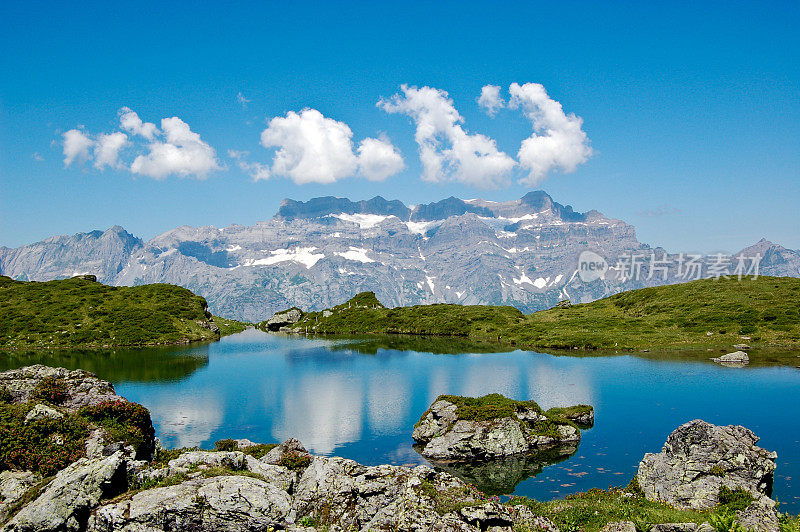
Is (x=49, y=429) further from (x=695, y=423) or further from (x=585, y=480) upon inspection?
(x=695, y=423)

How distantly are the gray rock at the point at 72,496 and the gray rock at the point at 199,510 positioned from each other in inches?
43.5

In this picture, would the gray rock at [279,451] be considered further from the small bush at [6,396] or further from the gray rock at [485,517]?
the small bush at [6,396]

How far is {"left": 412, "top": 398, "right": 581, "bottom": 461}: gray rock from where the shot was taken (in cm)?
4250

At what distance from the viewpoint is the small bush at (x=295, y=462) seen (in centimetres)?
3172

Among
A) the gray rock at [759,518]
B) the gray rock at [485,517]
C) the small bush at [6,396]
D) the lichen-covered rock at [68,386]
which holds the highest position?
the gray rock at [759,518]

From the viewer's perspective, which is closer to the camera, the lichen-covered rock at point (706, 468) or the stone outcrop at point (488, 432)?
the lichen-covered rock at point (706, 468)

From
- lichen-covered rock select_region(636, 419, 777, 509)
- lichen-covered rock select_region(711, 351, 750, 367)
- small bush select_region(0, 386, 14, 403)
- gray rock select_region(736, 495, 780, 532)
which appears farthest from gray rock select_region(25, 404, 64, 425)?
lichen-covered rock select_region(711, 351, 750, 367)

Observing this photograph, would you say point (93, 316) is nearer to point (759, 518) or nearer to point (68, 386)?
point (68, 386)

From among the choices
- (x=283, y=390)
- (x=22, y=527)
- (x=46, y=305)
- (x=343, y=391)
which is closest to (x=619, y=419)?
(x=343, y=391)

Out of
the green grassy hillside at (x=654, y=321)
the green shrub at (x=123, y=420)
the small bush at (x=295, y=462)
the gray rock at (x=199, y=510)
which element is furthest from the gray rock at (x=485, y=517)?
the green grassy hillside at (x=654, y=321)

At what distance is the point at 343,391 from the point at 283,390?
31.6 feet

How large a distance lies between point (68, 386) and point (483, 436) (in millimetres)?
36759

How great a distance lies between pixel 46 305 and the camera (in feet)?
444

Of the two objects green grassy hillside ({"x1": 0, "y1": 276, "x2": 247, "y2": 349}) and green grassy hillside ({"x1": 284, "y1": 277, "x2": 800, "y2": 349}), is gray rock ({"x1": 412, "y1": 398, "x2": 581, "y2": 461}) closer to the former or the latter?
green grassy hillside ({"x1": 284, "y1": 277, "x2": 800, "y2": 349})
